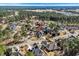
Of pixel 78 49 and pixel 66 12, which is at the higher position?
pixel 66 12

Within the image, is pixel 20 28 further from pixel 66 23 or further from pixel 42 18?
pixel 66 23

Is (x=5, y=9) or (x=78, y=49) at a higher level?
(x=5, y=9)

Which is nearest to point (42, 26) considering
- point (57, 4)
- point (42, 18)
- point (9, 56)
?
point (42, 18)

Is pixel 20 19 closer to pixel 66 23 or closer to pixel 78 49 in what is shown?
pixel 66 23

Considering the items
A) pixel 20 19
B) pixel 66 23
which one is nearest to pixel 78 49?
pixel 66 23

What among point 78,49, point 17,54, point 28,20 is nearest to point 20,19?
point 28,20

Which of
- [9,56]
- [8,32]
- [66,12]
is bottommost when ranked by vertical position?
[9,56]

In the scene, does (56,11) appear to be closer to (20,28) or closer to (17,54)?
(20,28)
